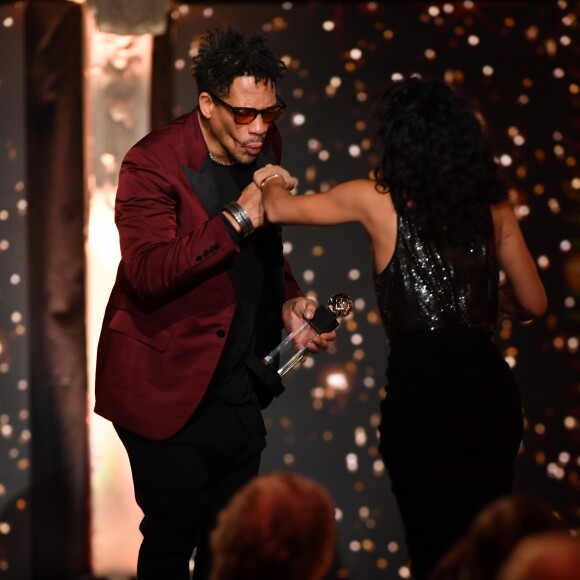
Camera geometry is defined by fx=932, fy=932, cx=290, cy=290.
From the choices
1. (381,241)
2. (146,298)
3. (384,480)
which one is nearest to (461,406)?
(381,241)

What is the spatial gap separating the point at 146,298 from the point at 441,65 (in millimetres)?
1928

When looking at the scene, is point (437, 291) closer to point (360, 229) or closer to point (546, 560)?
point (546, 560)

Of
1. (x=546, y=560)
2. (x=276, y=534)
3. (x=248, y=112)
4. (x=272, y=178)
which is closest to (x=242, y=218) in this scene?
(x=272, y=178)

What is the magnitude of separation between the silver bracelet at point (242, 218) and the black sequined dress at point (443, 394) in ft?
1.13

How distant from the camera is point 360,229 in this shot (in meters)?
3.83

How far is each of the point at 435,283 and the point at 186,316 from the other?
0.67 meters

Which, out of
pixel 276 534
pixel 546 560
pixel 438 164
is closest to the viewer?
pixel 546 560

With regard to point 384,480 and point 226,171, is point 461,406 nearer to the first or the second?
point 226,171

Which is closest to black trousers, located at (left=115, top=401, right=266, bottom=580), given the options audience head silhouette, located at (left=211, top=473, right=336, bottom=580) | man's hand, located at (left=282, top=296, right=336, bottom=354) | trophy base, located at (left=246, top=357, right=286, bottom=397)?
trophy base, located at (left=246, top=357, right=286, bottom=397)

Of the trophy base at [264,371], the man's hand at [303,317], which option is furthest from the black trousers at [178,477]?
the man's hand at [303,317]

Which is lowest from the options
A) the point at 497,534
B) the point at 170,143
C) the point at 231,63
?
the point at 497,534

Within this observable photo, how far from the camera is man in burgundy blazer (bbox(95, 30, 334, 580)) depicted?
94.2 inches

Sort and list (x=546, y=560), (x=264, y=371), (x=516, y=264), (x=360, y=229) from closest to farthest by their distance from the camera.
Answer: (x=546, y=560), (x=516, y=264), (x=264, y=371), (x=360, y=229)

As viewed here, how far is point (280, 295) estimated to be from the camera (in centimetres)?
272
